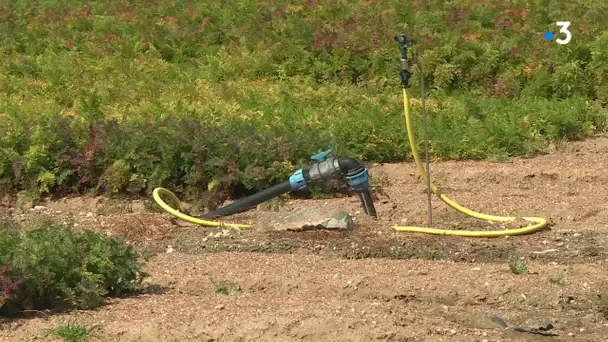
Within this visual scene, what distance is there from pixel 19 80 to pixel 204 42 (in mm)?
3226

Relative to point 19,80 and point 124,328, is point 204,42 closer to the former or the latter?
point 19,80

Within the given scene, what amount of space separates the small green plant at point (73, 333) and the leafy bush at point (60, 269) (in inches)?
15.0

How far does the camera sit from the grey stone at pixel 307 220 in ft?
29.9

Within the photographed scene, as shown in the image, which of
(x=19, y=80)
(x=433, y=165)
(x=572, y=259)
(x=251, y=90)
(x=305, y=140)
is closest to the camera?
(x=572, y=259)

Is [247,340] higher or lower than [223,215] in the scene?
higher

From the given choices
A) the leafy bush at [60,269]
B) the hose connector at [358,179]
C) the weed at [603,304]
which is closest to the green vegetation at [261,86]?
the hose connector at [358,179]

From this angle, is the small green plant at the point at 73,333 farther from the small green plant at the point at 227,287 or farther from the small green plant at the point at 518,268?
the small green plant at the point at 518,268

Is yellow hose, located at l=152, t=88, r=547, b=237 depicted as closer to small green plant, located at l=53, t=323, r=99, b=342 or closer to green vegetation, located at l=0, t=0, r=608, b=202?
green vegetation, located at l=0, t=0, r=608, b=202

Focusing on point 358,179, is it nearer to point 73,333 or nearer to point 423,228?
point 423,228

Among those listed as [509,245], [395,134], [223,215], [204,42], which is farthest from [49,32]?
[509,245]

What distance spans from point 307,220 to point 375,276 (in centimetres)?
154

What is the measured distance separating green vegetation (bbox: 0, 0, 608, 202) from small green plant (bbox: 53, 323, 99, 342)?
427 cm

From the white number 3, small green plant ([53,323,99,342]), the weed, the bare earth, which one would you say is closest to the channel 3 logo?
the white number 3

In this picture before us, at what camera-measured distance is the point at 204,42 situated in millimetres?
17828
